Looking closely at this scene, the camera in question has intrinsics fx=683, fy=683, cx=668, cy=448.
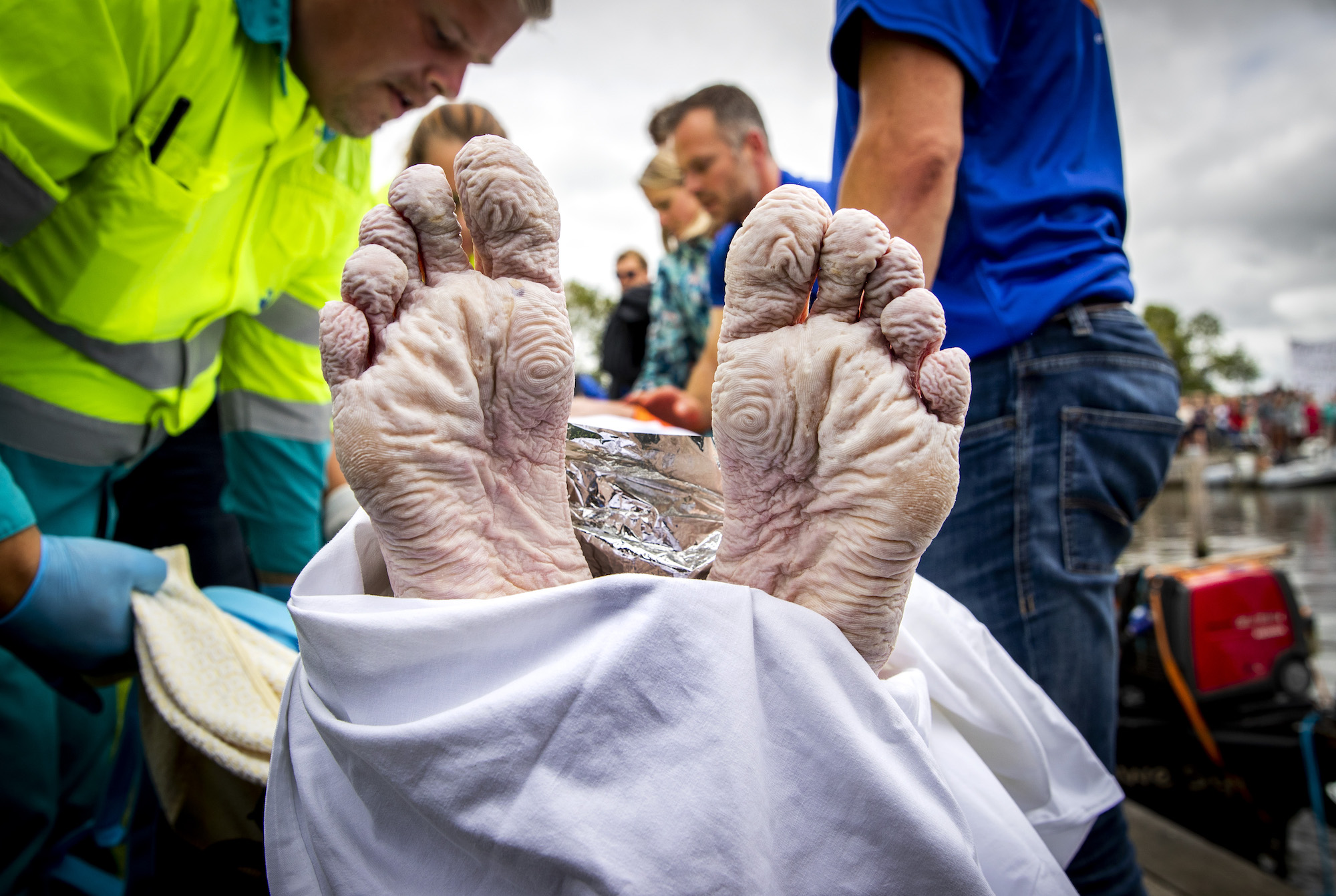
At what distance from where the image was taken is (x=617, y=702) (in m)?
0.55

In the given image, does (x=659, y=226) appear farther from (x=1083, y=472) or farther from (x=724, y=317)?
(x=724, y=317)

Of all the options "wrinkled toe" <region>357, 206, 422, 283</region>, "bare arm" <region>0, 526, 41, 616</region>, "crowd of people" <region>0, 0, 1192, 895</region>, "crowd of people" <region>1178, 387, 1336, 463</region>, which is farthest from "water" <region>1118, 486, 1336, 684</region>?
"crowd of people" <region>1178, 387, 1336, 463</region>

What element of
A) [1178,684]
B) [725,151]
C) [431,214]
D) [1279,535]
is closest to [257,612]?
[431,214]

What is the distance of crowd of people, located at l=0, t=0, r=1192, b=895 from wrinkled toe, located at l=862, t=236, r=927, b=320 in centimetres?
25

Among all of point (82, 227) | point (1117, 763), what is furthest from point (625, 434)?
point (1117, 763)

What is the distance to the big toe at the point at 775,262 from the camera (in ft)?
2.00

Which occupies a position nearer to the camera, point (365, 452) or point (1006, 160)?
point (365, 452)

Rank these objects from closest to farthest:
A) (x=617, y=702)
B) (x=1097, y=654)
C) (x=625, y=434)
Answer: (x=617, y=702) < (x=625, y=434) < (x=1097, y=654)

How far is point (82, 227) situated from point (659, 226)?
88.7 inches

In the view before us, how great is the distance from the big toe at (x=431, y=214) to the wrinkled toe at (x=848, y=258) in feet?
1.17

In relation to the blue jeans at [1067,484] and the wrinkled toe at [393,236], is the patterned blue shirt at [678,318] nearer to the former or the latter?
the blue jeans at [1067,484]

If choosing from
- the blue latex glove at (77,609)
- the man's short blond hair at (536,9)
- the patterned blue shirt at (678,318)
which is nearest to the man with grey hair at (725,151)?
the patterned blue shirt at (678,318)

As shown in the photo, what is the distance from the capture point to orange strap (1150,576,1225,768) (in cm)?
237

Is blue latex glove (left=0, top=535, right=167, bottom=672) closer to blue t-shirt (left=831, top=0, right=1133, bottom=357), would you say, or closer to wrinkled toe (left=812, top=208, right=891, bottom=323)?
wrinkled toe (left=812, top=208, right=891, bottom=323)
